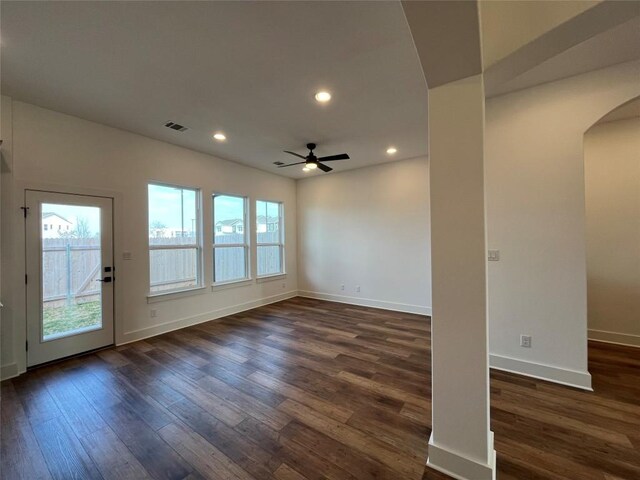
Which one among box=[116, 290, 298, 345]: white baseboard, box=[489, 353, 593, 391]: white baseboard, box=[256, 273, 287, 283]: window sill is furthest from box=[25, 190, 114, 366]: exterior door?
box=[489, 353, 593, 391]: white baseboard

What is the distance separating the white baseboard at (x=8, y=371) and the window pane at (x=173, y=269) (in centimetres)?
Result: 154

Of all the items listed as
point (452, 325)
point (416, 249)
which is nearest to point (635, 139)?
point (416, 249)

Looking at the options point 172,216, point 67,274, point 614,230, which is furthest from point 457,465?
point 172,216

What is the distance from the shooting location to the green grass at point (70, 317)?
3.06m

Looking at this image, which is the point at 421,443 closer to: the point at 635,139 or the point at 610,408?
the point at 610,408

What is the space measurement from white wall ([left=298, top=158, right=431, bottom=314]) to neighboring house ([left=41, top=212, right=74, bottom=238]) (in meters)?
4.35

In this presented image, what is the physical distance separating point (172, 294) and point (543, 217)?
5.08 metres

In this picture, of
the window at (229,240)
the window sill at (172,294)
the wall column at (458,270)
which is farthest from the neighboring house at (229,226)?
the wall column at (458,270)

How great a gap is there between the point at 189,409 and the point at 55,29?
124 inches

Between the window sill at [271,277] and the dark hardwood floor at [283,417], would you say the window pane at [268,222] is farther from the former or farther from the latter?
the dark hardwood floor at [283,417]

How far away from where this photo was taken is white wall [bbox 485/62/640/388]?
2.41 metres

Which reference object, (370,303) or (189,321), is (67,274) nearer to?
(189,321)

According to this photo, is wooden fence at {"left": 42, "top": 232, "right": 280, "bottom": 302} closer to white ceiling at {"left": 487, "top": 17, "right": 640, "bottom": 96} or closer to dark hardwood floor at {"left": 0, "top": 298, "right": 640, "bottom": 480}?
dark hardwood floor at {"left": 0, "top": 298, "right": 640, "bottom": 480}

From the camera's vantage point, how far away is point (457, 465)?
151 cm
